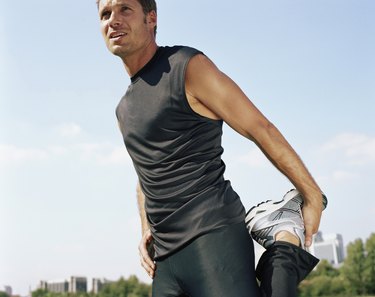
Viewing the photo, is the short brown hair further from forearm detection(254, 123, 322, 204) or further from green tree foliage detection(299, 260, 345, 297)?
green tree foliage detection(299, 260, 345, 297)

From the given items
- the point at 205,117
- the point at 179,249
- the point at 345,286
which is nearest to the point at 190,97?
the point at 205,117

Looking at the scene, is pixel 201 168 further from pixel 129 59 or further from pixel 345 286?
pixel 345 286

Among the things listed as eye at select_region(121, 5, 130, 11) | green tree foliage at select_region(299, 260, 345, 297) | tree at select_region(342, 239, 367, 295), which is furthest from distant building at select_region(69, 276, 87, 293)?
eye at select_region(121, 5, 130, 11)

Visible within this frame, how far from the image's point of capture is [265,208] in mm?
2967

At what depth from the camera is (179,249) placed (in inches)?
111

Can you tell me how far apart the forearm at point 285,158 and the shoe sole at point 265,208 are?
11cm

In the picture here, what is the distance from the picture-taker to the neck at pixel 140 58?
308 cm

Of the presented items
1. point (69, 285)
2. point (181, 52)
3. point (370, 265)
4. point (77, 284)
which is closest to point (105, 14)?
point (181, 52)

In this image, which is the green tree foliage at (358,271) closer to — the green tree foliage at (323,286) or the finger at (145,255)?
the green tree foliage at (323,286)

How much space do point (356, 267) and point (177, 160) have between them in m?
73.1

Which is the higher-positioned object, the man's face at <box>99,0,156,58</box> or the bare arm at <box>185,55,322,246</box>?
the man's face at <box>99,0,156,58</box>

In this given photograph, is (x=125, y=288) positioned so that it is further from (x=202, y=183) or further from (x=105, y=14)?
(x=202, y=183)

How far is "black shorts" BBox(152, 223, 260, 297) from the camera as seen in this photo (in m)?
2.65

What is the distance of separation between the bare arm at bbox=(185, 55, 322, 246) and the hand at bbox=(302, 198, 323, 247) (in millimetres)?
29
